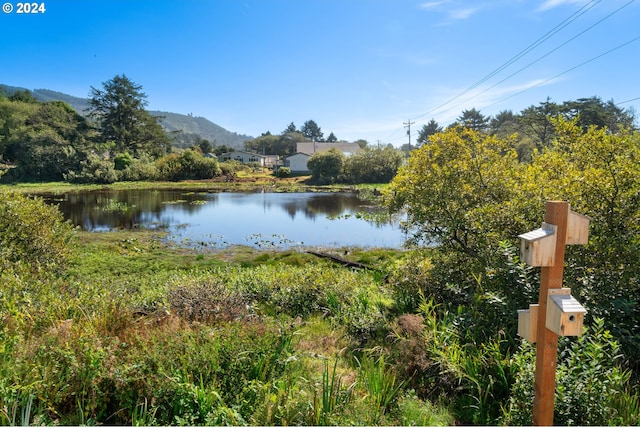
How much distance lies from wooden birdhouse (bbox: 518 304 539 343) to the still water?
12.0 metres

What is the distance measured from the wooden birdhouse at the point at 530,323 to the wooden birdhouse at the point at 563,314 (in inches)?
4.7

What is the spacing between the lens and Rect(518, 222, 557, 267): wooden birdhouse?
2309 millimetres

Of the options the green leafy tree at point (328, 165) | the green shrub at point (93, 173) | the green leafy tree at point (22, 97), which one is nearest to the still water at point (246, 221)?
the green shrub at point (93, 173)

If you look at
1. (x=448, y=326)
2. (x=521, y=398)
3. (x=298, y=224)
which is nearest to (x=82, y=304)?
(x=448, y=326)

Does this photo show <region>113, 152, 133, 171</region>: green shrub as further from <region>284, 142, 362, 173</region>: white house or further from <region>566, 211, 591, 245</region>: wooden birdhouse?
<region>566, 211, 591, 245</region>: wooden birdhouse

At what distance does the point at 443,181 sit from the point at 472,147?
3.00ft

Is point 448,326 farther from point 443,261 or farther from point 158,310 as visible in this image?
point 158,310

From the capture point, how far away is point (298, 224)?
63.7 ft

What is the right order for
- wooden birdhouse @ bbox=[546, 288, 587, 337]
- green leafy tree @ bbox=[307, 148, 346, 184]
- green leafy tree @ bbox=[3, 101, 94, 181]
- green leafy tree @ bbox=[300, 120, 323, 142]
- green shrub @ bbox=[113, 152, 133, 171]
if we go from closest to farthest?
wooden birdhouse @ bbox=[546, 288, 587, 337] → green leafy tree @ bbox=[3, 101, 94, 181] → green shrub @ bbox=[113, 152, 133, 171] → green leafy tree @ bbox=[307, 148, 346, 184] → green leafy tree @ bbox=[300, 120, 323, 142]

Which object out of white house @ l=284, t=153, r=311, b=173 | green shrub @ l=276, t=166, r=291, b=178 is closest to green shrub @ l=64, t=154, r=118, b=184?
green shrub @ l=276, t=166, r=291, b=178

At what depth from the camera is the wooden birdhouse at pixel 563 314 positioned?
2.19 m

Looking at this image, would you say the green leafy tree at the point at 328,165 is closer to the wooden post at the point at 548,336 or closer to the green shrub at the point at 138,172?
the green shrub at the point at 138,172

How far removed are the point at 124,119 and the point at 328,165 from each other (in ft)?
100.0

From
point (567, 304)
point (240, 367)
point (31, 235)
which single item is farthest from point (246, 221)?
point (567, 304)
